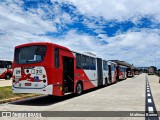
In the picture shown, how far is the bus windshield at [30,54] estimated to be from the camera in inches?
474

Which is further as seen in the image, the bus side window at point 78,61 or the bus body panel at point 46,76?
the bus side window at point 78,61

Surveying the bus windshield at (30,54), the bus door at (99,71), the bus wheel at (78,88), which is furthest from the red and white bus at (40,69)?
the bus door at (99,71)

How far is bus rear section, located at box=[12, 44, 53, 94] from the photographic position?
11.6m

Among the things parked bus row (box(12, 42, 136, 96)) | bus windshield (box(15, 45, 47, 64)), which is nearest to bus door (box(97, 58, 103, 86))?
parked bus row (box(12, 42, 136, 96))

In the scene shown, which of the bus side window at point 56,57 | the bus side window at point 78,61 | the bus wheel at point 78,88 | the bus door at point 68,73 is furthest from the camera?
the bus side window at point 78,61

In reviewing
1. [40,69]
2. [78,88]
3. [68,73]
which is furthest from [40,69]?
[78,88]

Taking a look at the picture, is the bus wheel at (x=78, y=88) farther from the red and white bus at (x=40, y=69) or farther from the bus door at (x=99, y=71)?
the bus door at (x=99, y=71)

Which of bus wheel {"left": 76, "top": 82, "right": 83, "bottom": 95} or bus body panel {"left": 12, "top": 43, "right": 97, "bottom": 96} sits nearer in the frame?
bus body panel {"left": 12, "top": 43, "right": 97, "bottom": 96}

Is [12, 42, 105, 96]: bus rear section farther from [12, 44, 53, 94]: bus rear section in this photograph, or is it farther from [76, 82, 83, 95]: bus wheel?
[76, 82, 83, 95]: bus wheel

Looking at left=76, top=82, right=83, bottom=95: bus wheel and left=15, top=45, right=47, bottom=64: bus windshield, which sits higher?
left=15, top=45, right=47, bottom=64: bus windshield

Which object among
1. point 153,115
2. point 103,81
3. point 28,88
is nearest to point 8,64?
point 103,81

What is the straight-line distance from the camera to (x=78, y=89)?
617 inches

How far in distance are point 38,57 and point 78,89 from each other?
4587 mm

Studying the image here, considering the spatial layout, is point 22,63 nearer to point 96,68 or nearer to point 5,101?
point 5,101
